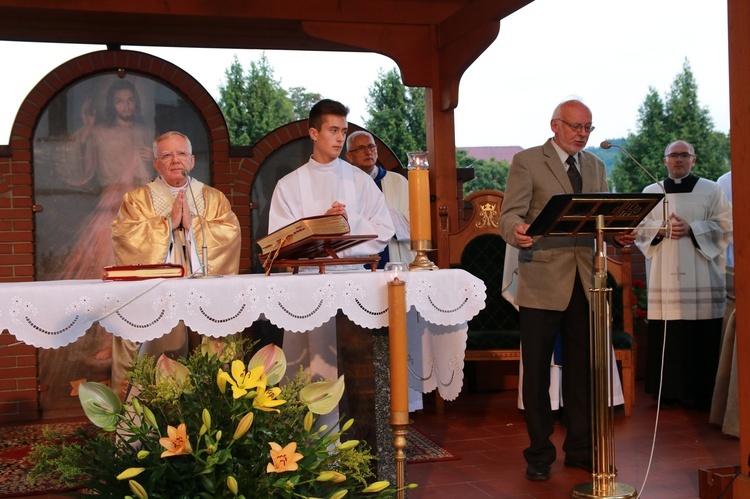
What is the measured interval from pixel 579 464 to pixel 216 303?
226 centimetres

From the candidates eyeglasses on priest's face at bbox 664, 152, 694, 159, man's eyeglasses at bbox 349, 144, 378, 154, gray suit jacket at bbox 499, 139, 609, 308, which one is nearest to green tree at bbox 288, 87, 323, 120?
man's eyeglasses at bbox 349, 144, 378, 154

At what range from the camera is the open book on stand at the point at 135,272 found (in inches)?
131

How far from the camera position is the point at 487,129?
25078 millimetres

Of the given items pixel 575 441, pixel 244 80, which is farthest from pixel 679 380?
pixel 244 80

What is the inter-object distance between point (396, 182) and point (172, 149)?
3.16 metres

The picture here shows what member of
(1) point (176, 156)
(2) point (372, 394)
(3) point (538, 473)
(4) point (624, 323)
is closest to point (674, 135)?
(4) point (624, 323)

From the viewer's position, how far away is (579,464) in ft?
15.1

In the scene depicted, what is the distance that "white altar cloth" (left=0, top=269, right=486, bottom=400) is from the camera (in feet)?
10.2

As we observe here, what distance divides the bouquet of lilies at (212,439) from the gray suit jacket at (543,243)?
7.65 ft

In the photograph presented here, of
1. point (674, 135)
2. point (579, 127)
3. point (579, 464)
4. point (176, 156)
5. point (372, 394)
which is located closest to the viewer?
point (372, 394)

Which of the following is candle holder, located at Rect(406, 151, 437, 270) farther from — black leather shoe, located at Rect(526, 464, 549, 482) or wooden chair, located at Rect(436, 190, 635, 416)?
wooden chair, located at Rect(436, 190, 635, 416)

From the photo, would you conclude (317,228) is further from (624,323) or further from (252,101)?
(252,101)

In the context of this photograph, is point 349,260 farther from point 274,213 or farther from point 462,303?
point 274,213

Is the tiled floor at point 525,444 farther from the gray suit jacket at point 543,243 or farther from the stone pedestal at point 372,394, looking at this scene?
the gray suit jacket at point 543,243
